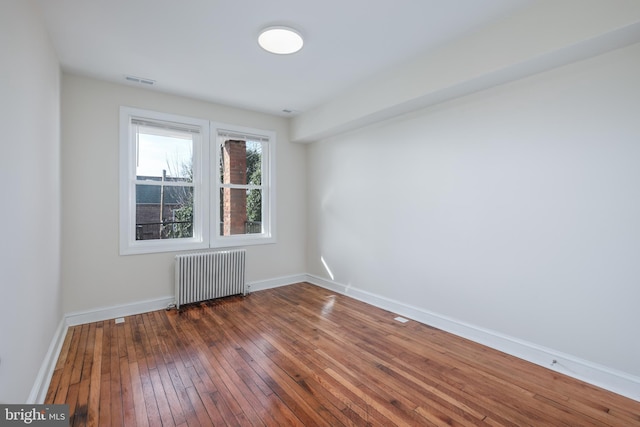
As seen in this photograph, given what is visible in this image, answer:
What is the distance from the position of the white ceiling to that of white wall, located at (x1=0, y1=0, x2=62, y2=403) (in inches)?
15.4

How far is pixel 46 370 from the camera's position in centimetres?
222

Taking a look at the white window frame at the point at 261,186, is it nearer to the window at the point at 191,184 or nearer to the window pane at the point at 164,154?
the window at the point at 191,184

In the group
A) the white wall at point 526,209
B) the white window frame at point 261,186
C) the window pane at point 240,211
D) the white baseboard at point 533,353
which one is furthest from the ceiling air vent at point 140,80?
the white baseboard at point 533,353

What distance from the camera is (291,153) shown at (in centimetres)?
513

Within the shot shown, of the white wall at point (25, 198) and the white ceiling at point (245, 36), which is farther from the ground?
the white ceiling at point (245, 36)

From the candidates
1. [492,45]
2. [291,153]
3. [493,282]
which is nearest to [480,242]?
[493,282]

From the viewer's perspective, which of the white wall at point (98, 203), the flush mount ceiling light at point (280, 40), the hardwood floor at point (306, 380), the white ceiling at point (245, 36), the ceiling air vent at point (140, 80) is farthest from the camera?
the ceiling air vent at point (140, 80)

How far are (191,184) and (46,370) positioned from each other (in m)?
2.53

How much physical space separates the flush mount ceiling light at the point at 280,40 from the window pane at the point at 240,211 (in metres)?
2.37

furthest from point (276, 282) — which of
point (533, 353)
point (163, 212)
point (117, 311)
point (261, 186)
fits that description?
point (533, 353)

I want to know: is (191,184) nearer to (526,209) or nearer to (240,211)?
(240,211)

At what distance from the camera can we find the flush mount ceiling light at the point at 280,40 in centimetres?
249

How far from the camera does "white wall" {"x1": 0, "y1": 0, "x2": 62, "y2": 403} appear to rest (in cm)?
150

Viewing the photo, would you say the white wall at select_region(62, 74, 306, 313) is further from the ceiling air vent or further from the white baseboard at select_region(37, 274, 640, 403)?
the ceiling air vent
